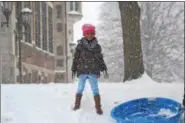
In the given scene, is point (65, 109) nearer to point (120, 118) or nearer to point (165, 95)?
point (120, 118)

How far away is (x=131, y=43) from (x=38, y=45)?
21.9 meters

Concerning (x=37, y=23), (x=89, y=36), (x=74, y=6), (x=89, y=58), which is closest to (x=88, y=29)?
(x=89, y=36)

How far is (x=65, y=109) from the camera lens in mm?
9258

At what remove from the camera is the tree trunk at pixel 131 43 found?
12.5 meters

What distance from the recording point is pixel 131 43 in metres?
12.5

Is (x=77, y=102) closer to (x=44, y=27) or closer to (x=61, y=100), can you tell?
(x=61, y=100)

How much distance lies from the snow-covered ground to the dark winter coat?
71cm

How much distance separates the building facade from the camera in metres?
22.9

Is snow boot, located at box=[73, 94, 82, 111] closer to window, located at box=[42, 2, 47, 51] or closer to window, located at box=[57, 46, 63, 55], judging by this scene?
window, located at box=[42, 2, 47, 51]

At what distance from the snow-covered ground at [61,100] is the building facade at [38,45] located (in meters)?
8.40

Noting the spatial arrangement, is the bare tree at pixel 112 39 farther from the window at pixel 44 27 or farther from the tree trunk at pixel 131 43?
the tree trunk at pixel 131 43

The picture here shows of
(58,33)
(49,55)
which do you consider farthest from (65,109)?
(58,33)

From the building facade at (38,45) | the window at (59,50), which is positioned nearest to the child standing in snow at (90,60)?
the building facade at (38,45)

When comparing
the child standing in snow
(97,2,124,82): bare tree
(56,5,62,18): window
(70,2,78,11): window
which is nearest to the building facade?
(56,5,62,18): window
